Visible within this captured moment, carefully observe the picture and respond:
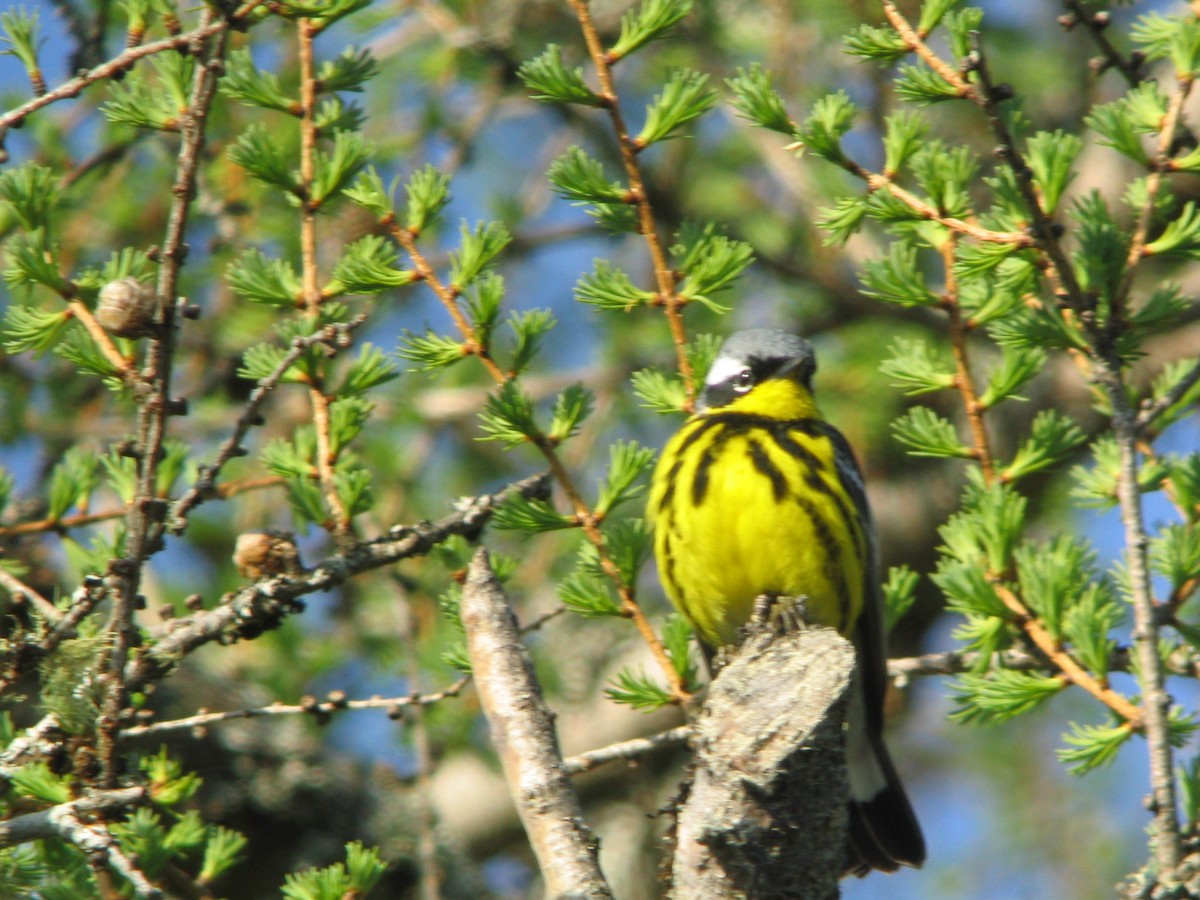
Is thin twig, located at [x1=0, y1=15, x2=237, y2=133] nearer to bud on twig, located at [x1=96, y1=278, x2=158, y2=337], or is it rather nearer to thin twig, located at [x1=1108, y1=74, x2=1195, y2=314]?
bud on twig, located at [x1=96, y1=278, x2=158, y2=337]

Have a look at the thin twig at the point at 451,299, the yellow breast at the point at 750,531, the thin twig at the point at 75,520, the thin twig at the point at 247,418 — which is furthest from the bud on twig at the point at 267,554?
the yellow breast at the point at 750,531

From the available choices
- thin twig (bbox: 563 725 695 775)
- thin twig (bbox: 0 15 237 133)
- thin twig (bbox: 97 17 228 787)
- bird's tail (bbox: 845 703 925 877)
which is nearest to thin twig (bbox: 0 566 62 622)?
thin twig (bbox: 97 17 228 787)

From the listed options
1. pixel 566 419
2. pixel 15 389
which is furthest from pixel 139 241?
pixel 566 419

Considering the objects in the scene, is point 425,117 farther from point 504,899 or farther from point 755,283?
point 504,899

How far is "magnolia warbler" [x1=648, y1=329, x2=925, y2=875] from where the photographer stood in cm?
333

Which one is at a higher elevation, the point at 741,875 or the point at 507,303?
the point at 507,303

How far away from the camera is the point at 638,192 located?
8.87 feet

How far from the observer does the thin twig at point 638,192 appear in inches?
102

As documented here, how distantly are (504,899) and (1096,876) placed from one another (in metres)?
2.42

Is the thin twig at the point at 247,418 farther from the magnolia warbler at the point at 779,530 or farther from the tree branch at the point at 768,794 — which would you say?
the magnolia warbler at the point at 779,530

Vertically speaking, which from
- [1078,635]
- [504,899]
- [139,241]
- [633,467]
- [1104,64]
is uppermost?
[139,241]

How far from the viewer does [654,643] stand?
2795 millimetres

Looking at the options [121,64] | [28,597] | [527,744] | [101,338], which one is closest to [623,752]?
[527,744]

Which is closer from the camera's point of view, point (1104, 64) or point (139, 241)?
point (1104, 64)
